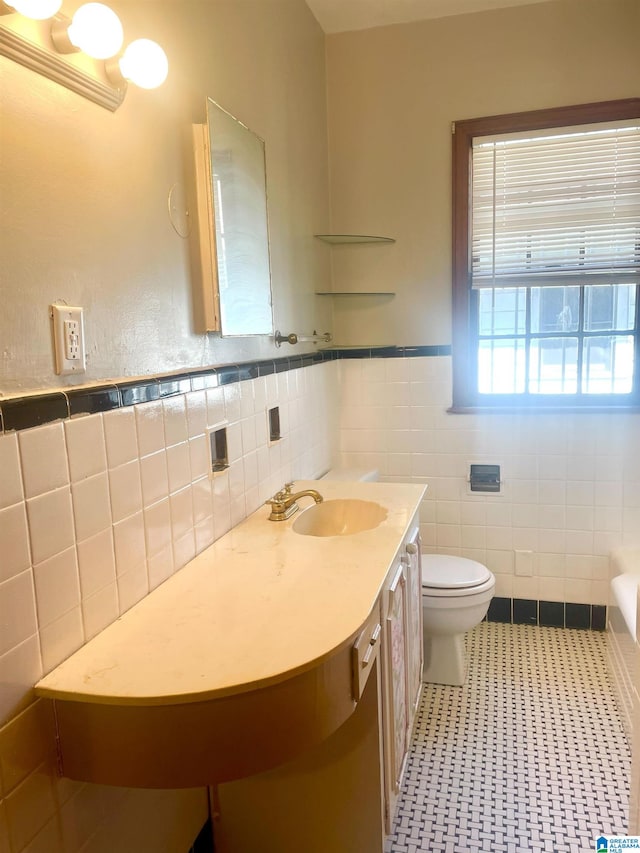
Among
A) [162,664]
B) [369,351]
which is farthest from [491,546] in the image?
[162,664]

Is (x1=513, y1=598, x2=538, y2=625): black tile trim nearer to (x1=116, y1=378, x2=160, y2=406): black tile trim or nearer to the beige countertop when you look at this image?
the beige countertop

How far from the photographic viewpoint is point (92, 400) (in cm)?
120

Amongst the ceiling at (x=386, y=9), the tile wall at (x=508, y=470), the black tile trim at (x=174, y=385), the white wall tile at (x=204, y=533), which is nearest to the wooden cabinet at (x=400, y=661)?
the white wall tile at (x=204, y=533)

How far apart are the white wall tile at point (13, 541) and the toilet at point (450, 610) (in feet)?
5.78

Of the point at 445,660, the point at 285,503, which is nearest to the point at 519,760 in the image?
the point at 445,660

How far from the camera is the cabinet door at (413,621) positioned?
1952 mm

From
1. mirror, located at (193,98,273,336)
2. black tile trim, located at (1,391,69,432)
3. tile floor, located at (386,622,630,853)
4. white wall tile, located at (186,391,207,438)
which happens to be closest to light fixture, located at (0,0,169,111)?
mirror, located at (193,98,273,336)

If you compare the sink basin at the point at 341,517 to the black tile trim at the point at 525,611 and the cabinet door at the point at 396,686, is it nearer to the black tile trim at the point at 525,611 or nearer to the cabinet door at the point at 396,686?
the cabinet door at the point at 396,686

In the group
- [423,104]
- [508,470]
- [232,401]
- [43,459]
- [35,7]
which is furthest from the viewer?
[508,470]

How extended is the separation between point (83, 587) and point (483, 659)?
82.8 inches

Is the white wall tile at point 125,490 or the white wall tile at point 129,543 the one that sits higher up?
the white wall tile at point 125,490

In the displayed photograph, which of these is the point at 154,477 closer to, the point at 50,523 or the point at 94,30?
the point at 50,523

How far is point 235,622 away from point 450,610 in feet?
4.72

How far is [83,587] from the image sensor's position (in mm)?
1187
